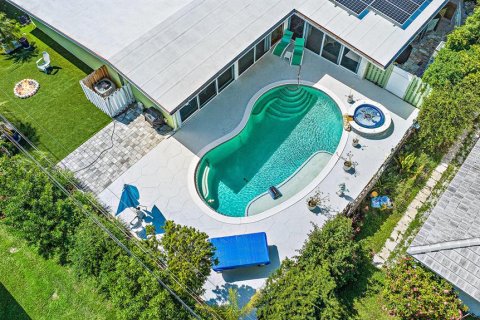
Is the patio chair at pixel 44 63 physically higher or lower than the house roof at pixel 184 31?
lower

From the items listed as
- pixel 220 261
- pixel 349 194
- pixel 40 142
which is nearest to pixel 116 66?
pixel 40 142

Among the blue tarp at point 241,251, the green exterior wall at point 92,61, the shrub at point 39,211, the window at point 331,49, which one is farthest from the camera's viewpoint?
the window at point 331,49

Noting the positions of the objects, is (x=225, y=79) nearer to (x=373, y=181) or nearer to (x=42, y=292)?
(x=373, y=181)

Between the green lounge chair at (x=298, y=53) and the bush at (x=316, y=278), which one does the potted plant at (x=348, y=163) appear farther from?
the green lounge chair at (x=298, y=53)

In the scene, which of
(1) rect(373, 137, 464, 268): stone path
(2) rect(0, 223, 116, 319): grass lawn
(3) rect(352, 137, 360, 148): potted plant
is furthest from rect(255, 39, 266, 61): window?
(2) rect(0, 223, 116, 319): grass lawn

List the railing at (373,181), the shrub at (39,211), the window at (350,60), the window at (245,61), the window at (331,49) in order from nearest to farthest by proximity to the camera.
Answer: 1. the shrub at (39,211)
2. the railing at (373,181)
3. the window at (350,60)
4. the window at (245,61)
5. the window at (331,49)

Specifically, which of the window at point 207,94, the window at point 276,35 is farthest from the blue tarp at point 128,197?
the window at point 276,35

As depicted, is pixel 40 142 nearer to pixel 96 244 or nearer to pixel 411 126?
pixel 96 244

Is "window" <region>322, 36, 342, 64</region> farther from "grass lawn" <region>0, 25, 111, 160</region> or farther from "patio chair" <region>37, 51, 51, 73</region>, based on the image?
"patio chair" <region>37, 51, 51, 73</region>

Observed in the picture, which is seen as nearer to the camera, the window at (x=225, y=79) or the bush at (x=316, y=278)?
the bush at (x=316, y=278)
